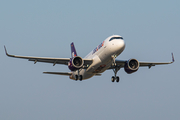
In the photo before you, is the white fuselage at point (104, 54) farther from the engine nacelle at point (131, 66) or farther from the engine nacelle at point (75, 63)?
the engine nacelle at point (131, 66)

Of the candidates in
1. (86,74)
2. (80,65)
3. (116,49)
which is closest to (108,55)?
(116,49)

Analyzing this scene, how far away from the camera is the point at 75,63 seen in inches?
1820

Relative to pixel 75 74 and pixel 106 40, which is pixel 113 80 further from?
pixel 106 40

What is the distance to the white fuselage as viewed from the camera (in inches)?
1708

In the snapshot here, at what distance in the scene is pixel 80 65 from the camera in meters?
46.1

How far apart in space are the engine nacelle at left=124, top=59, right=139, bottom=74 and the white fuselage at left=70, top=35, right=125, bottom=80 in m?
3.39

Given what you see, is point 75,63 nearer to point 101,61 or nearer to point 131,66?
point 101,61

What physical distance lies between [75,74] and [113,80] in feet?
20.8

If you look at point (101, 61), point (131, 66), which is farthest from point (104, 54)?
point (131, 66)

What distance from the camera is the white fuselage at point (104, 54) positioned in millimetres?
43375

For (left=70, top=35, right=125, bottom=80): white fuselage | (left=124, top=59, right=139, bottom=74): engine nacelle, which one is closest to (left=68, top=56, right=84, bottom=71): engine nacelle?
(left=70, top=35, right=125, bottom=80): white fuselage

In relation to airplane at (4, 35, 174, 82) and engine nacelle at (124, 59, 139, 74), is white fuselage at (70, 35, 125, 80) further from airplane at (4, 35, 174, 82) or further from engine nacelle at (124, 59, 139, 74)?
engine nacelle at (124, 59, 139, 74)

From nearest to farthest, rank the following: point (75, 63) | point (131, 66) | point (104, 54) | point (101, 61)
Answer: point (104, 54) → point (101, 61) → point (75, 63) → point (131, 66)

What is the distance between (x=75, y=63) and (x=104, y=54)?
451 centimetres
